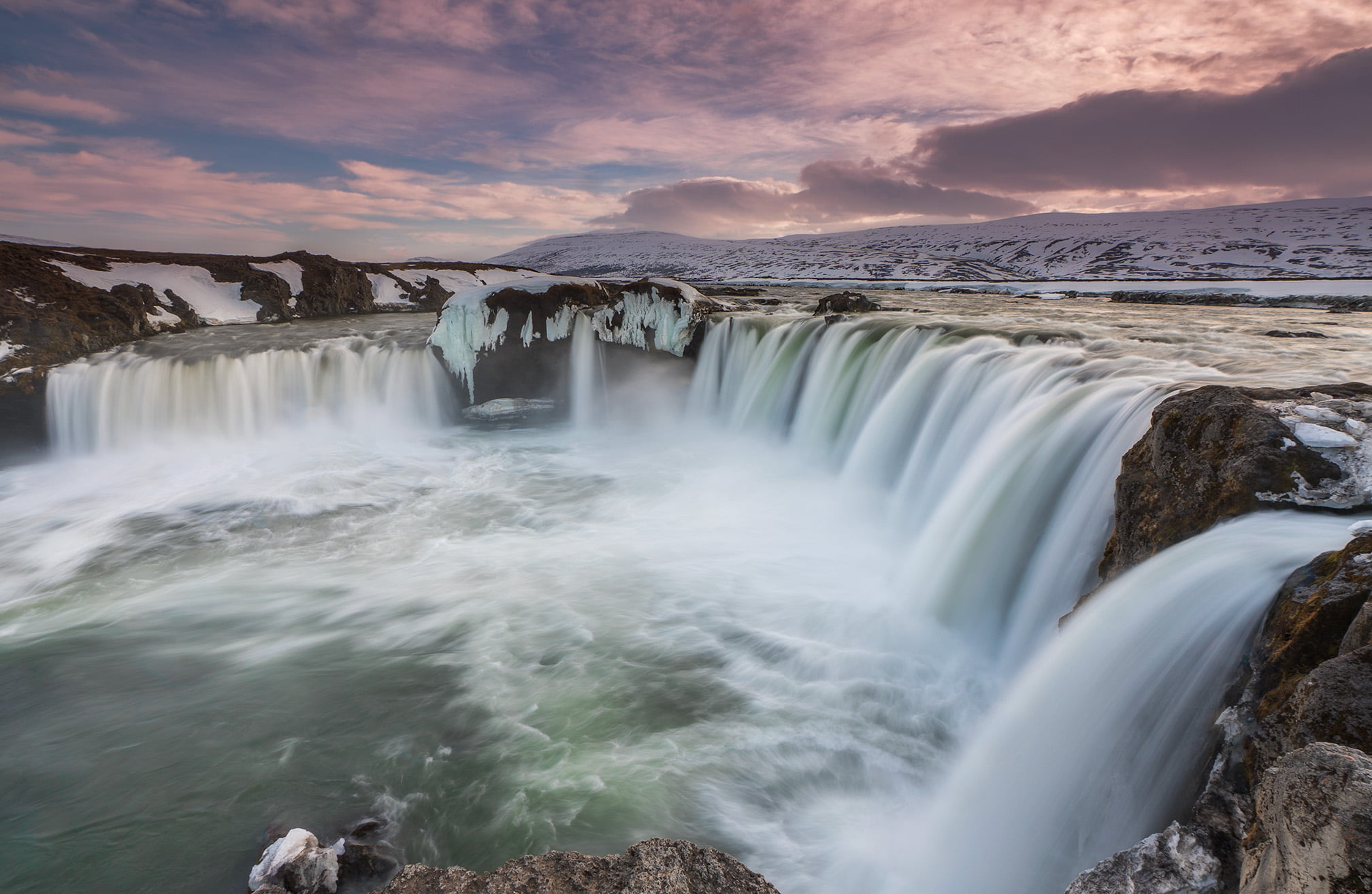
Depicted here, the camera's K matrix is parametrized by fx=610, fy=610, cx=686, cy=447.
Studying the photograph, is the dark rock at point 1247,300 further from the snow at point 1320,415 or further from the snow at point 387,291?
the snow at point 387,291

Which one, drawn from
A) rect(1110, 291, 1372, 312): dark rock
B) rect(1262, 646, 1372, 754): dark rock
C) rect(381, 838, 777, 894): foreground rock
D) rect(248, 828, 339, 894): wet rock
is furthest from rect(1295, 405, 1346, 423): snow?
rect(1110, 291, 1372, 312): dark rock

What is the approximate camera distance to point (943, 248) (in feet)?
345

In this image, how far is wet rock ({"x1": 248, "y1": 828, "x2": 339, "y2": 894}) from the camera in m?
3.03

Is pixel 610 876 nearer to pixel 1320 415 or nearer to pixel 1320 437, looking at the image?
pixel 1320 437

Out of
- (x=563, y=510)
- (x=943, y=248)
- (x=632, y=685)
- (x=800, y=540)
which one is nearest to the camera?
(x=632, y=685)

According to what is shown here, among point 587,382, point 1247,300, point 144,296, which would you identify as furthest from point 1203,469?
point 144,296

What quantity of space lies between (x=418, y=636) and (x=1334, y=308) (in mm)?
22736

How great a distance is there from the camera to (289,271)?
76.6ft

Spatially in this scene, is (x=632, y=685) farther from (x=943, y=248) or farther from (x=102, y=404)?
(x=943, y=248)

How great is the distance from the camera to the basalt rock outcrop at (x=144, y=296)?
13148mm

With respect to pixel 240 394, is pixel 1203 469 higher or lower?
higher

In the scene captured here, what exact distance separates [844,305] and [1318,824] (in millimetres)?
13862

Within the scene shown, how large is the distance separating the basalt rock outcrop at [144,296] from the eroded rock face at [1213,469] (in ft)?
61.5

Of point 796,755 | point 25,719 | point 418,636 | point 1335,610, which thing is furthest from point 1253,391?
point 25,719
